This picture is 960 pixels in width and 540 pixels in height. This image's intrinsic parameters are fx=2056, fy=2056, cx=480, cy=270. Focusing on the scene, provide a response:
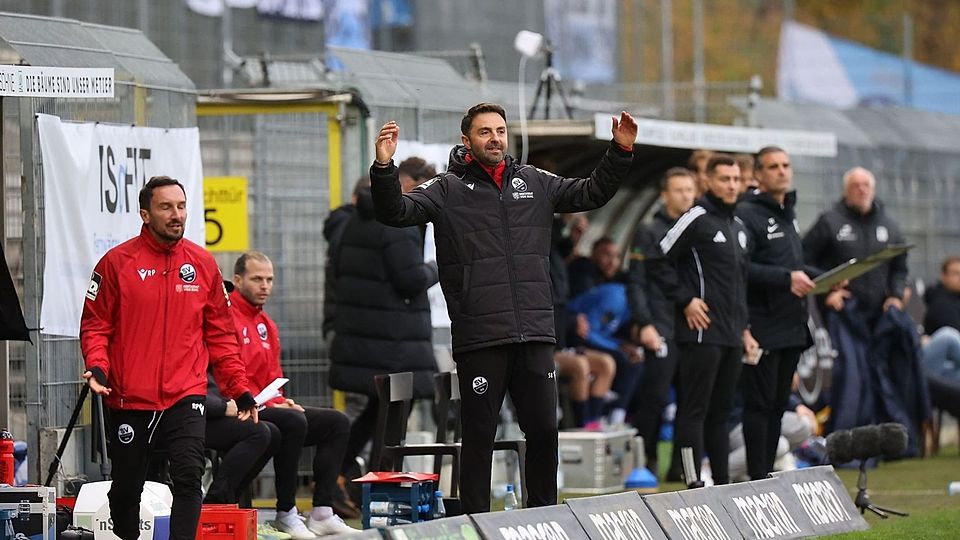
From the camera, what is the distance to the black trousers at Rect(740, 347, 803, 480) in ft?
40.8

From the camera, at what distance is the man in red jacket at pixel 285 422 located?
11.3 meters

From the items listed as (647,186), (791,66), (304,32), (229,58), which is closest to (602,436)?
(229,58)

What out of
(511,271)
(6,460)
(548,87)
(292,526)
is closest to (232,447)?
(292,526)

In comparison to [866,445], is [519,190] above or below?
above

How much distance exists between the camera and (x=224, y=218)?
13883 millimetres

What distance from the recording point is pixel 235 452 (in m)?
10.9

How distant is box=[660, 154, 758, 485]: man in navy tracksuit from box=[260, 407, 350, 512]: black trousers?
2063mm

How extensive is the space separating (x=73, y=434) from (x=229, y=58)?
15.6 feet

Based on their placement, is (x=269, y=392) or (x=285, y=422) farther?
(x=285, y=422)

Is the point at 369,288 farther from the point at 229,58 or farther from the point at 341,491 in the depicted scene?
the point at 229,58

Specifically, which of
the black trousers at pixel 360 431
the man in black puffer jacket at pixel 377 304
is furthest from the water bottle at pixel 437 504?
the black trousers at pixel 360 431

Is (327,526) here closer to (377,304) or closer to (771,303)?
(377,304)

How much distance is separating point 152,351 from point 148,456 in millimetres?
496

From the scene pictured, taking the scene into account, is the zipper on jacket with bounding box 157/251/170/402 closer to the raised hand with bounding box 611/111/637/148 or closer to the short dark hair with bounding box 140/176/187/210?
the short dark hair with bounding box 140/176/187/210
